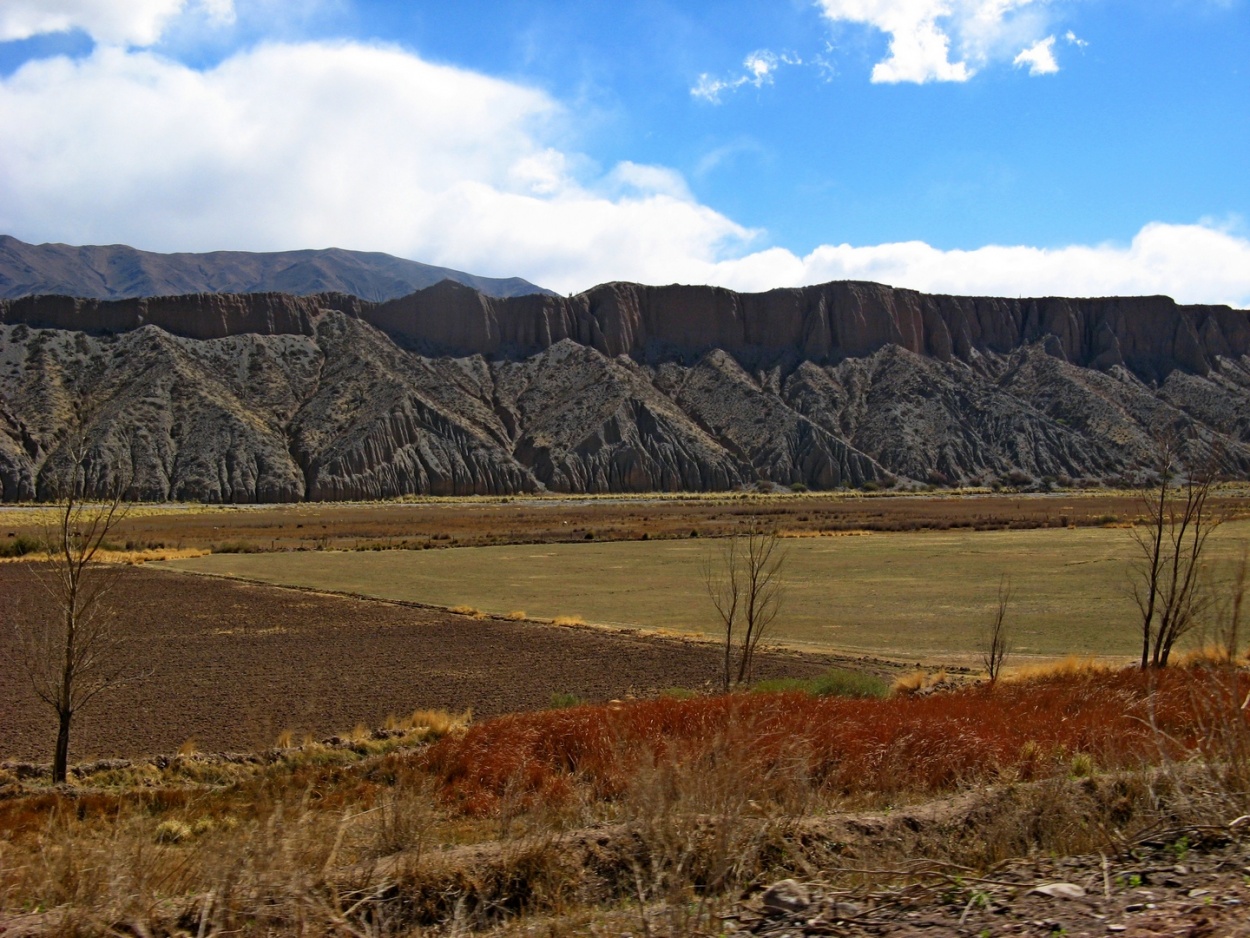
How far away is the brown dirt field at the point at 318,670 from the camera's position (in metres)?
15.4

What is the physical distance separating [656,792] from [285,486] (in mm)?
100969

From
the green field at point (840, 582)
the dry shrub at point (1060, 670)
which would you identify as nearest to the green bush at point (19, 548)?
the green field at point (840, 582)

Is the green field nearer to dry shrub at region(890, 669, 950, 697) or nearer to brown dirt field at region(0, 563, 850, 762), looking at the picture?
dry shrub at region(890, 669, 950, 697)

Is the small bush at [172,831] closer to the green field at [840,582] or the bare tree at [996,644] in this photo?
the bare tree at [996,644]

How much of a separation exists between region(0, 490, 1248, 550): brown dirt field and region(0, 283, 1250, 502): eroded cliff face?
29.9ft

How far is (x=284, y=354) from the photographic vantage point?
11512cm

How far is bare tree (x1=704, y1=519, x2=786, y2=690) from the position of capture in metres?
17.6

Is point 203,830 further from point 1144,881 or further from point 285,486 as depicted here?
point 285,486

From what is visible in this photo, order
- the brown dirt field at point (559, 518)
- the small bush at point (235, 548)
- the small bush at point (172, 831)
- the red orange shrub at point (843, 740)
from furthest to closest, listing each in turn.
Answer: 1. the brown dirt field at point (559, 518)
2. the small bush at point (235, 548)
3. the red orange shrub at point (843, 740)
4. the small bush at point (172, 831)

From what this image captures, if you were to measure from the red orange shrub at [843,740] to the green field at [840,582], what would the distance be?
31.4ft

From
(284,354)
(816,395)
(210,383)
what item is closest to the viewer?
(210,383)

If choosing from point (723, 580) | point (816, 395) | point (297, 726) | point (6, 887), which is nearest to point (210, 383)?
point (816, 395)

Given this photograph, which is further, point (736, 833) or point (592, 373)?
point (592, 373)

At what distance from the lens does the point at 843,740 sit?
34.6 feet
